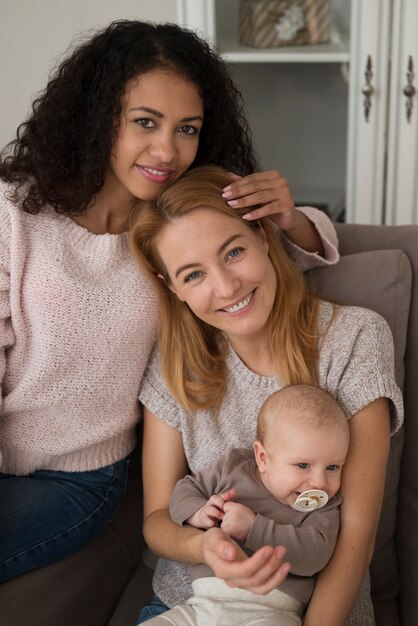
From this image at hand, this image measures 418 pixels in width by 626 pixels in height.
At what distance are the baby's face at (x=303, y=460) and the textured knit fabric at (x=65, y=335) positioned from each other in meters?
0.40

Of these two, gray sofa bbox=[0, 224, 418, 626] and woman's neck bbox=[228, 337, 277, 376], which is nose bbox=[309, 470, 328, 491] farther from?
gray sofa bbox=[0, 224, 418, 626]

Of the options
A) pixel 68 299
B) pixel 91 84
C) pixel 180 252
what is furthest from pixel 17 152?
pixel 180 252

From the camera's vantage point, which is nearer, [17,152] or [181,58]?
[181,58]

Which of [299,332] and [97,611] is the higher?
[299,332]

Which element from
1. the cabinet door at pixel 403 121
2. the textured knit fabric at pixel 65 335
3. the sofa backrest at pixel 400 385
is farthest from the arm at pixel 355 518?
the cabinet door at pixel 403 121

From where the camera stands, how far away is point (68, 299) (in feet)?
5.02

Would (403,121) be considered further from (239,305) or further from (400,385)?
(239,305)

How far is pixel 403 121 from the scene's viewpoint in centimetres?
229

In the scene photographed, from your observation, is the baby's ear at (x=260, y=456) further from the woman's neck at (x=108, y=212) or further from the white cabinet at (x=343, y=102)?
the white cabinet at (x=343, y=102)

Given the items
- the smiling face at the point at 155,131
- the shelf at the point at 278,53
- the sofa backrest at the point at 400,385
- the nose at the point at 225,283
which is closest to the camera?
the nose at the point at 225,283

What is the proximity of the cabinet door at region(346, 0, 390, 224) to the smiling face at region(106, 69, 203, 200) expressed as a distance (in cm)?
91

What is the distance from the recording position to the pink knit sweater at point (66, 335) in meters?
1.53

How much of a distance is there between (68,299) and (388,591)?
33.8 inches

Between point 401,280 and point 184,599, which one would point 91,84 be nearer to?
point 401,280
